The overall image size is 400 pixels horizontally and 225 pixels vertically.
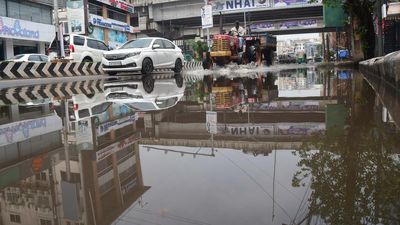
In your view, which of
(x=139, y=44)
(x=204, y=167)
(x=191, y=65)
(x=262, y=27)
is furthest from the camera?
(x=262, y=27)

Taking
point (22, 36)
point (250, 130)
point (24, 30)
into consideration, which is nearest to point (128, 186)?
point (250, 130)

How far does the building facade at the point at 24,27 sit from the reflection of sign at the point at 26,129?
28780mm

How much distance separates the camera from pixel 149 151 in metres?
3.48

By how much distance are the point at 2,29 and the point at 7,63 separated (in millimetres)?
19169

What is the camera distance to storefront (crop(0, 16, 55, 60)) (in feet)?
102

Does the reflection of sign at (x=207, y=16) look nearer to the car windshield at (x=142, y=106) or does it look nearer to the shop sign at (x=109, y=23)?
the car windshield at (x=142, y=106)

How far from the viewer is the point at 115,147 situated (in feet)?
11.6

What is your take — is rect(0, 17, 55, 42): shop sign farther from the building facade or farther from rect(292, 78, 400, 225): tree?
rect(292, 78, 400, 225): tree

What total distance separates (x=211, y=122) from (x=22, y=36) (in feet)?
106

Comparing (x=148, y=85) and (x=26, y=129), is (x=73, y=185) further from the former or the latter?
(x=148, y=85)

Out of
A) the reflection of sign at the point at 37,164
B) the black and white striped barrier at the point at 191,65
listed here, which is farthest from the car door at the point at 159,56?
the reflection of sign at the point at 37,164

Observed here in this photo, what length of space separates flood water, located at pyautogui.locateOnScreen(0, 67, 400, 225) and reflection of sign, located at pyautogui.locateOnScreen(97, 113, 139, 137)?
13mm

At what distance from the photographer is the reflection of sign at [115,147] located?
128 inches

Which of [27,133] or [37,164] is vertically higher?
[27,133]
